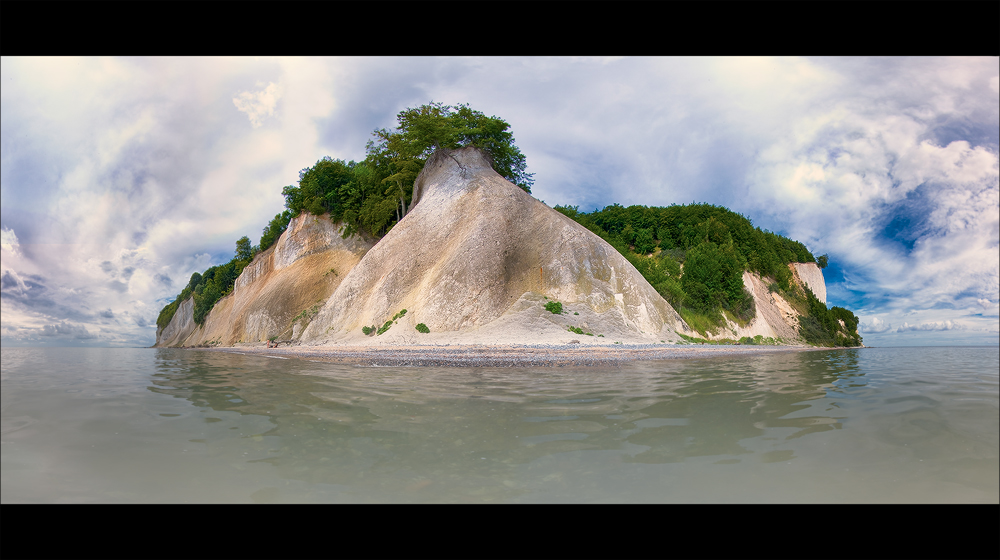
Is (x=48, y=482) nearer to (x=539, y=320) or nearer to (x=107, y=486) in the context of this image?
(x=107, y=486)

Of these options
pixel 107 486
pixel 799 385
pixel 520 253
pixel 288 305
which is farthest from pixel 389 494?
pixel 288 305

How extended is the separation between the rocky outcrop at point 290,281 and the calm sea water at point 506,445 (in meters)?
35.5

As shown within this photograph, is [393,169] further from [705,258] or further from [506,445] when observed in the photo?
[506,445]

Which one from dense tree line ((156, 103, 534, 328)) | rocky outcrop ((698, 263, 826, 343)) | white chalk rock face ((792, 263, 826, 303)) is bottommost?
rocky outcrop ((698, 263, 826, 343))

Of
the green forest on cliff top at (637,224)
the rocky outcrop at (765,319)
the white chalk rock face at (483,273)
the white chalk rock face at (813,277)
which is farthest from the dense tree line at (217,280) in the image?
the white chalk rock face at (813,277)

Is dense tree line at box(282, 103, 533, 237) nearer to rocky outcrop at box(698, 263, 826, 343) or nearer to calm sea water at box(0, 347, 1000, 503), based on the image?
rocky outcrop at box(698, 263, 826, 343)

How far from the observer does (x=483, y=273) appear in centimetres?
3216

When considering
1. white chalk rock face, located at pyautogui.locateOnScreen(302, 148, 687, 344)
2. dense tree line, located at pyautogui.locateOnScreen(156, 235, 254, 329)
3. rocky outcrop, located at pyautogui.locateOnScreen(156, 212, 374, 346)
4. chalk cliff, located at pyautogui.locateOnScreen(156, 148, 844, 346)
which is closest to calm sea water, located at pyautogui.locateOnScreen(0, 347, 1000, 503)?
chalk cliff, located at pyautogui.locateOnScreen(156, 148, 844, 346)

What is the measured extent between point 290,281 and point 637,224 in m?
39.7

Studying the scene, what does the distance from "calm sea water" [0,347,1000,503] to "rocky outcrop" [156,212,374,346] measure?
35.5m

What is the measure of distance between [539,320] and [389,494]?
79.4 feet

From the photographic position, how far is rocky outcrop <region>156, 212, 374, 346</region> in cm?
4378

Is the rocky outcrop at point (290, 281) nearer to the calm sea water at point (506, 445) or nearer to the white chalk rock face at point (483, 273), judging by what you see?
the white chalk rock face at point (483, 273)

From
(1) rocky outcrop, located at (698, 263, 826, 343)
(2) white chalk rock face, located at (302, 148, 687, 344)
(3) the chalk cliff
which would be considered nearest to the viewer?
(3) the chalk cliff
